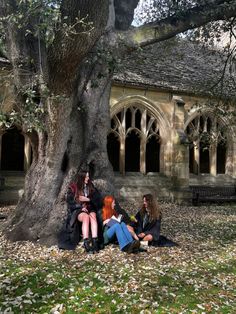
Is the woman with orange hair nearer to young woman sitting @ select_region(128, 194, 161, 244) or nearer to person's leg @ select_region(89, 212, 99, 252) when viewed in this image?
person's leg @ select_region(89, 212, 99, 252)

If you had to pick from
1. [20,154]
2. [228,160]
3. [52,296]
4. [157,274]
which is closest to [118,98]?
[20,154]

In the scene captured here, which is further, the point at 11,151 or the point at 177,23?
the point at 11,151

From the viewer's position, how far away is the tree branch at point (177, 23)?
759 cm

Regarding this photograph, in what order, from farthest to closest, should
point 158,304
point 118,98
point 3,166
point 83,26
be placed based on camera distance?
point 3,166 → point 118,98 → point 83,26 → point 158,304

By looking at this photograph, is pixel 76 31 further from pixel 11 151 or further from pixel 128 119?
pixel 11 151

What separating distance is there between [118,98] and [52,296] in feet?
36.5

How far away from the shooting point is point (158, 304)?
13.3ft

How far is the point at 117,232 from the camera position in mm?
6098

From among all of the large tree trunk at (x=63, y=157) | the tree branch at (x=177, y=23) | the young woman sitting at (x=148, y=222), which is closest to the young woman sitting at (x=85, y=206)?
the large tree trunk at (x=63, y=157)

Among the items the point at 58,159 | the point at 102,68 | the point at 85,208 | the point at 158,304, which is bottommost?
the point at 158,304

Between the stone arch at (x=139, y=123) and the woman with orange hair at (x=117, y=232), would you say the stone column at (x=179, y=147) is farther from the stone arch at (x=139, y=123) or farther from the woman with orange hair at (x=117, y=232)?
the woman with orange hair at (x=117, y=232)

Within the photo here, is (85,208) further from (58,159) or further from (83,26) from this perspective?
(83,26)

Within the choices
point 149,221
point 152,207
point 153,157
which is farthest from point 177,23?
point 153,157

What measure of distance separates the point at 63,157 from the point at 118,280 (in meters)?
3.02
